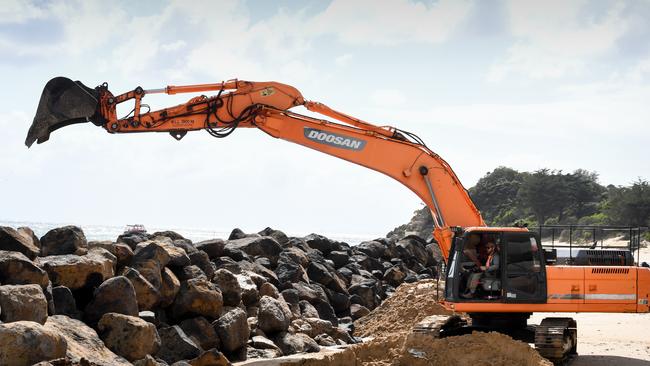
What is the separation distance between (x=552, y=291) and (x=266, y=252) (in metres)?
8.72

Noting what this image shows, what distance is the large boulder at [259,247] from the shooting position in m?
19.7

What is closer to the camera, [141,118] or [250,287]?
[141,118]

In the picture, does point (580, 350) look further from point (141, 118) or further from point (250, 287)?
point (141, 118)

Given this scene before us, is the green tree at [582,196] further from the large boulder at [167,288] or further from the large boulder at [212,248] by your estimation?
the large boulder at [167,288]

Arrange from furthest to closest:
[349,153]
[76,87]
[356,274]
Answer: [356,274]
[349,153]
[76,87]

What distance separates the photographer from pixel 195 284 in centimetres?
1400

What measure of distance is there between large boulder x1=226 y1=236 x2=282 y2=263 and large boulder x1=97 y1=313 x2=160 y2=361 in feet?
25.7

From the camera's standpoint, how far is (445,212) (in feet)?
47.7

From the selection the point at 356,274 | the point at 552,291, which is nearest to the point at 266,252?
the point at 356,274

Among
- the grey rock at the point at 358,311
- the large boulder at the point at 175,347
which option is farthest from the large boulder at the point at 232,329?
the grey rock at the point at 358,311

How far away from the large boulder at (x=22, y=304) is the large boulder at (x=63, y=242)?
2945 millimetres

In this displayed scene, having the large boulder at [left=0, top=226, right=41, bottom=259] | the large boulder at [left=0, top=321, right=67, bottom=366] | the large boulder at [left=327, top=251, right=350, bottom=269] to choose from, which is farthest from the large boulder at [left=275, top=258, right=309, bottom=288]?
the large boulder at [left=0, top=321, right=67, bottom=366]

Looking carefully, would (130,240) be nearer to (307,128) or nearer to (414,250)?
(307,128)

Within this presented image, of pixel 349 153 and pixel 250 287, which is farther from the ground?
pixel 349 153
